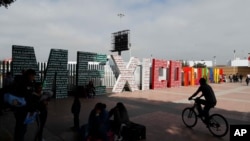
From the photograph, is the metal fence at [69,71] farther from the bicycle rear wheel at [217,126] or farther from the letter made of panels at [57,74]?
the bicycle rear wheel at [217,126]

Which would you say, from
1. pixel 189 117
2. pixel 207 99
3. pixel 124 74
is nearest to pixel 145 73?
pixel 124 74

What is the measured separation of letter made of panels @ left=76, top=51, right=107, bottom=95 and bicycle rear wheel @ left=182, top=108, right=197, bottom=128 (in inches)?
364

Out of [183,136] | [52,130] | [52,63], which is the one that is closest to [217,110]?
[183,136]

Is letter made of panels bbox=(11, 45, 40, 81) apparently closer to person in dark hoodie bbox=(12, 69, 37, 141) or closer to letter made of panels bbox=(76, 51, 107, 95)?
letter made of panels bbox=(76, 51, 107, 95)

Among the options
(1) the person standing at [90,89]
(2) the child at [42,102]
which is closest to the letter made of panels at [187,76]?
(1) the person standing at [90,89]

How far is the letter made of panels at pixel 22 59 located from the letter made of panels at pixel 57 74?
3.01 ft

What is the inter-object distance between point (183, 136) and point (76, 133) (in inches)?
130

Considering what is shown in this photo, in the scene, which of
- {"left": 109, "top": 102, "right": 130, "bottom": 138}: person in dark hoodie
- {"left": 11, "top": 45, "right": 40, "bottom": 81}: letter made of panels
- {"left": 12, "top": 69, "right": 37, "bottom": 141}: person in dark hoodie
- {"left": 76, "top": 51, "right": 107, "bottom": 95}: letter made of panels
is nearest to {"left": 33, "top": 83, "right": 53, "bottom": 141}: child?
{"left": 12, "top": 69, "right": 37, "bottom": 141}: person in dark hoodie

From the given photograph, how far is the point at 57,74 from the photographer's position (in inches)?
614

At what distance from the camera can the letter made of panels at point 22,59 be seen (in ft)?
45.3

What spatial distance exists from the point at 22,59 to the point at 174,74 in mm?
17599

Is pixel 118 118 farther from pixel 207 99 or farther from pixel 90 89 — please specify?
pixel 90 89

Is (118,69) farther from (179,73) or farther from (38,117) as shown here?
(38,117)

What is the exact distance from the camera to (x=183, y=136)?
7895mm
